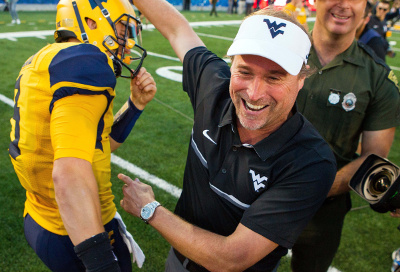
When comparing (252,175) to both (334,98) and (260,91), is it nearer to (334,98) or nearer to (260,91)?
(260,91)

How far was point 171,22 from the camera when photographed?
2502 mm

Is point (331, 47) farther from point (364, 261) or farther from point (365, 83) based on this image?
point (364, 261)

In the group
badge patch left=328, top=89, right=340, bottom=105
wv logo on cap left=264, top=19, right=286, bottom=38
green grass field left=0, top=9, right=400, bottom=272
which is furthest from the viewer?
green grass field left=0, top=9, right=400, bottom=272

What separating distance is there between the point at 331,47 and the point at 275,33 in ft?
3.45

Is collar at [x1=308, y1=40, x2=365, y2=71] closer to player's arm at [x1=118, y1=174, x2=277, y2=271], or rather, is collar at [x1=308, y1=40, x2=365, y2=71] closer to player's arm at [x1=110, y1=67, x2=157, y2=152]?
player's arm at [x1=110, y1=67, x2=157, y2=152]

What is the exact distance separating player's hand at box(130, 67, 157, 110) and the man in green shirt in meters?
1.06

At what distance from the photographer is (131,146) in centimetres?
555

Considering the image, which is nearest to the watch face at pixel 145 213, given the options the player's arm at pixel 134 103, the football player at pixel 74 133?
the football player at pixel 74 133

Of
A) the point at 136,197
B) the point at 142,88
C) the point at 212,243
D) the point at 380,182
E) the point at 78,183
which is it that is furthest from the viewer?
the point at 142,88

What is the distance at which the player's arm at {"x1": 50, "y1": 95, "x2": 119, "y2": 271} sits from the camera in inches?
57.1

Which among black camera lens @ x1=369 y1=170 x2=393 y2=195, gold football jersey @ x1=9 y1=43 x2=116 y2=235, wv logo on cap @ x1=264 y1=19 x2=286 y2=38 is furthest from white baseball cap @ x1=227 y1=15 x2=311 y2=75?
black camera lens @ x1=369 y1=170 x2=393 y2=195

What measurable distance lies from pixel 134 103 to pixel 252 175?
3.50ft

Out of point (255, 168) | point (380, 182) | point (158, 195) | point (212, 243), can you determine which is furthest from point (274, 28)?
point (158, 195)

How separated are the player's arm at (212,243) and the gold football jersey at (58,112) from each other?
1.41 ft
